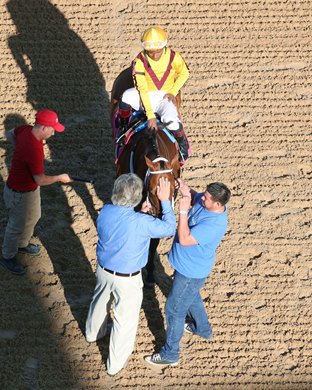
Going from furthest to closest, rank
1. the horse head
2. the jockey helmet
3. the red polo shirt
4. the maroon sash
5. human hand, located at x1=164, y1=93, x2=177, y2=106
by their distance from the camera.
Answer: human hand, located at x1=164, y1=93, x2=177, y2=106 → the maroon sash → the jockey helmet → the red polo shirt → the horse head

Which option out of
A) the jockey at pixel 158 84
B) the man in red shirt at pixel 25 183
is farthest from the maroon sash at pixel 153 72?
the man in red shirt at pixel 25 183

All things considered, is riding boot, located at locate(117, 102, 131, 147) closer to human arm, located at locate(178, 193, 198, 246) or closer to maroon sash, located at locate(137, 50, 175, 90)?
maroon sash, located at locate(137, 50, 175, 90)

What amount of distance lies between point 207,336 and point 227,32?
507cm

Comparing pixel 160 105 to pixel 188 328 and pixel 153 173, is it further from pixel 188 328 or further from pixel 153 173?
pixel 188 328

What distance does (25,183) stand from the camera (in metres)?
6.64

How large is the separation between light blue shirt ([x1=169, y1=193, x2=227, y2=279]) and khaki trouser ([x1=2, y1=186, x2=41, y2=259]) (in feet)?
5.48

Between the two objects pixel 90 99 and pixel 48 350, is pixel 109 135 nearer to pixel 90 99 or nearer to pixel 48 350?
pixel 90 99

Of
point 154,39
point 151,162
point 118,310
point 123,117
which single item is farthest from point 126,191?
point 123,117

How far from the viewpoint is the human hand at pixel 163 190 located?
5727 mm

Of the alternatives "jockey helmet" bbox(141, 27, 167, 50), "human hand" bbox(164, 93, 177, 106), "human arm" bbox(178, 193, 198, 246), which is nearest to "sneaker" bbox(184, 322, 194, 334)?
"human arm" bbox(178, 193, 198, 246)

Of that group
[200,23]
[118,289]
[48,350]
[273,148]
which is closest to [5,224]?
[48,350]

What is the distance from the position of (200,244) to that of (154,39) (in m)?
2.16

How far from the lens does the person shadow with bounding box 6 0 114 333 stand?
7.18m

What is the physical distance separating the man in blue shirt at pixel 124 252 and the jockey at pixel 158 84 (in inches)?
48.6
